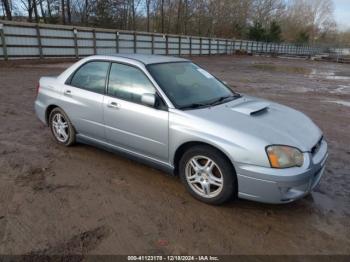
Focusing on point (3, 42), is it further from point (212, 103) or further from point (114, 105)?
point (212, 103)

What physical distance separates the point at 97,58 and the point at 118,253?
2.92 meters

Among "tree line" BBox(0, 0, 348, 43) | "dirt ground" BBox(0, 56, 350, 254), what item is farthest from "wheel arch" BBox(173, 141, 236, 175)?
"tree line" BBox(0, 0, 348, 43)

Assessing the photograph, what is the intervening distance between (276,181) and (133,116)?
1.85 m

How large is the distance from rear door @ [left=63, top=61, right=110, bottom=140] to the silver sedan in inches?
0.6

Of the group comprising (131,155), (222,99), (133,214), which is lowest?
(133,214)

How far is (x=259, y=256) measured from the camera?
8.83 ft

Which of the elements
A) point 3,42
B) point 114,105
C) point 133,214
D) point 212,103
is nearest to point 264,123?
point 212,103

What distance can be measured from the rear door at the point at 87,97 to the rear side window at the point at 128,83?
0.54ft

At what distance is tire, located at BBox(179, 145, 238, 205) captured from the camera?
3.24m

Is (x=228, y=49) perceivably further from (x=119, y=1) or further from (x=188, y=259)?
(x=188, y=259)

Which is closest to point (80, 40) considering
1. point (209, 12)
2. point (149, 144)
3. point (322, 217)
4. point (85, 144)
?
point (85, 144)

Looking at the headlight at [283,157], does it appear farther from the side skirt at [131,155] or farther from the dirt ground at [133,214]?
the side skirt at [131,155]

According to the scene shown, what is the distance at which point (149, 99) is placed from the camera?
3.66 m

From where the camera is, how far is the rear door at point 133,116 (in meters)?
3.69
